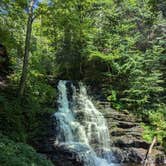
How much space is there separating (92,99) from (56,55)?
571 cm

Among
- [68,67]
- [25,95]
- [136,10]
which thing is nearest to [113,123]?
[25,95]

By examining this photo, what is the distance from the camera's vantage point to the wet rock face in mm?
15172

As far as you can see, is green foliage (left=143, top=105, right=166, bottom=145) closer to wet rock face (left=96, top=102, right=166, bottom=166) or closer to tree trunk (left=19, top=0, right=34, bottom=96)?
wet rock face (left=96, top=102, right=166, bottom=166)

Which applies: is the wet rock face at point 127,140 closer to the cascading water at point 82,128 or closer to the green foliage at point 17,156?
the cascading water at point 82,128

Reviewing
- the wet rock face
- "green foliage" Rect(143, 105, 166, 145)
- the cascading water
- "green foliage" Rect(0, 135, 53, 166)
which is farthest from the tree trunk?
"green foliage" Rect(143, 105, 166, 145)

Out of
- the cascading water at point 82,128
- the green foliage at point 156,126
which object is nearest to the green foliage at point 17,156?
the cascading water at point 82,128

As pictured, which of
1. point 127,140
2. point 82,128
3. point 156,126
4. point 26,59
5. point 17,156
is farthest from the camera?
point 156,126

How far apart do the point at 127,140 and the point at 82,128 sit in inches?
88.5

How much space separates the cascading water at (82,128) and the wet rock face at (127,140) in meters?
0.38

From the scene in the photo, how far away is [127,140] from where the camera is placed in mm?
15992

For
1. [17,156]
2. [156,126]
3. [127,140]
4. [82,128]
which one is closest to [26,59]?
[82,128]

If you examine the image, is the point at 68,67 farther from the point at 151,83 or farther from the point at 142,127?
the point at 142,127

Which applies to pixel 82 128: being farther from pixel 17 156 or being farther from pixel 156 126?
pixel 17 156

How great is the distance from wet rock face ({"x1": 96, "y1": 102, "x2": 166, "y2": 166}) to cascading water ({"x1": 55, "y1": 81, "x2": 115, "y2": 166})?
0.38 metres
